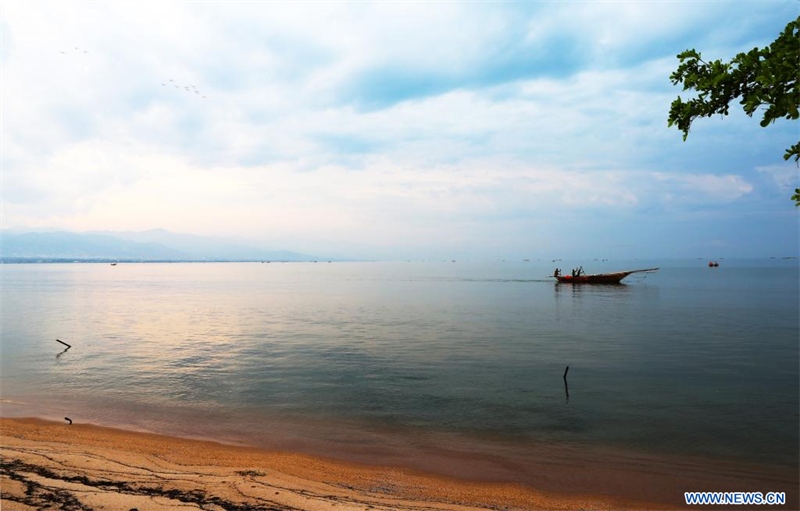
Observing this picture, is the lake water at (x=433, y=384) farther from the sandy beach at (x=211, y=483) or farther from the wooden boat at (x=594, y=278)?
the wooden boat at (x=594, y=278)

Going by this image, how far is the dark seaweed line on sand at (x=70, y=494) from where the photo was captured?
32.0 ft

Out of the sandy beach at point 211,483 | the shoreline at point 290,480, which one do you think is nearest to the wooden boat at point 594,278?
the shoreline at point 290,480

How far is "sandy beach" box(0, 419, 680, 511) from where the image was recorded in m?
10.2

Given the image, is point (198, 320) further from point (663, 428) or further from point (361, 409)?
point (663, 428)

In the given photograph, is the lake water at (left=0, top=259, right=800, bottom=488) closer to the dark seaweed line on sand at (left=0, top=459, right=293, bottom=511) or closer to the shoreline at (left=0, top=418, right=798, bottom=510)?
the shoreline at (left=0, top=418, right=798, bottom=510)

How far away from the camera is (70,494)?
33.5ft

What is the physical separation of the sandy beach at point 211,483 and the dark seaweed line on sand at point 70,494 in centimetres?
2

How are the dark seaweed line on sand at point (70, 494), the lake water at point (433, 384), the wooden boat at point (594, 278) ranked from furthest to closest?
the wooden boat at point (594, 278) → the lake water at point (433, 384) → the dark seaweed line on sand at point (70, 494)

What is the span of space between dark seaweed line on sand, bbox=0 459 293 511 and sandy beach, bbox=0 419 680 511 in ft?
0.07

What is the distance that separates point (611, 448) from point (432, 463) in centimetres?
681

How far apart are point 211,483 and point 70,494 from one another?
2.97m

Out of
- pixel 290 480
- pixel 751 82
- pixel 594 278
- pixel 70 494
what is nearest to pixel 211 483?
pixel 290 480

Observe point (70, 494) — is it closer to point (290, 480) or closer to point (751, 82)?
point (290, 480)

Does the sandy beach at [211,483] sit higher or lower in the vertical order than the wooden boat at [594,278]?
lower
